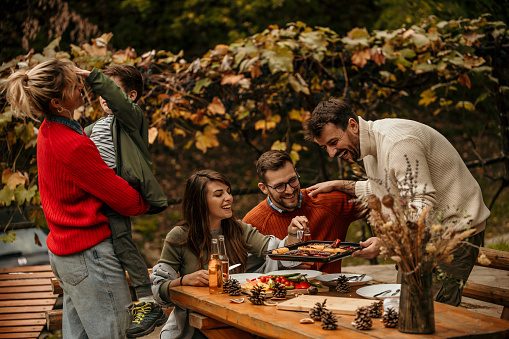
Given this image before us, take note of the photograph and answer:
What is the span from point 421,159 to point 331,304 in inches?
32.2

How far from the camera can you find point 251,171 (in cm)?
951

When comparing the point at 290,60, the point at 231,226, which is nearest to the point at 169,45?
the point at 290,60

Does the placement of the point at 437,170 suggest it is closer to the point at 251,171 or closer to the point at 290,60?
the point at 290,60

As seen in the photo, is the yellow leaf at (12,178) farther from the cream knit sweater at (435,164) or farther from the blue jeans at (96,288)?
the cream knit sweater at (435,164)

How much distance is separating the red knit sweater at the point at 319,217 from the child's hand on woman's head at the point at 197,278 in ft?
2.49

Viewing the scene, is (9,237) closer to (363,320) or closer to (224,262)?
(224,262)

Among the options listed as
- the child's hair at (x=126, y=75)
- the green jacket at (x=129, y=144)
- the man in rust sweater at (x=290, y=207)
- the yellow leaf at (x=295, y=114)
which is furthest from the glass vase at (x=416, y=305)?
the yellow leaf at (x=295, y=114)

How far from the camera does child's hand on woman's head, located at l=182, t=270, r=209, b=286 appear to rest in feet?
9.53

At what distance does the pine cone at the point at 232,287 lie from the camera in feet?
8.78

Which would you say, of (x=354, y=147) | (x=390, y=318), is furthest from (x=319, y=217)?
(x=390, y=318)

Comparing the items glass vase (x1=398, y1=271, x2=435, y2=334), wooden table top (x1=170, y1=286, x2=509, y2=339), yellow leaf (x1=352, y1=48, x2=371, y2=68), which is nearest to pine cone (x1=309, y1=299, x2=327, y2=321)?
wooden table top (x1=170, y1=286, x2=509, y2=339)

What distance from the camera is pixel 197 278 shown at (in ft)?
9.57

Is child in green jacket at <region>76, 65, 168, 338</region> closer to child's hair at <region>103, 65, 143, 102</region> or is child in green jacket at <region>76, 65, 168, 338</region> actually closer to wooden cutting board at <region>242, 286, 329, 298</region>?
child's hair at <region>103, 65, 143, 102</region>

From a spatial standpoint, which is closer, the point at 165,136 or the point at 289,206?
the point at 289,206
